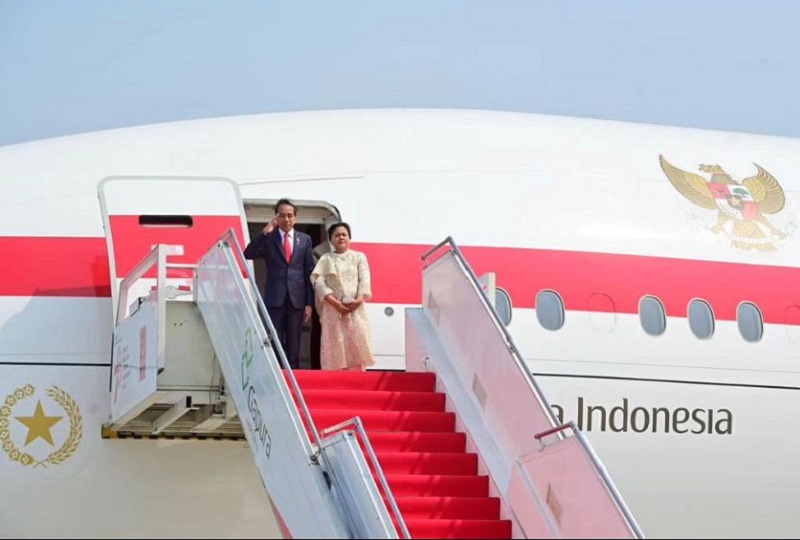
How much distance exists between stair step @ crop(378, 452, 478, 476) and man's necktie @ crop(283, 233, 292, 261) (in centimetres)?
257

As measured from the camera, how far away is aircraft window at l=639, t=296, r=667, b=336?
1265 cm

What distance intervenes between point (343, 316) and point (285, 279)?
0.64m

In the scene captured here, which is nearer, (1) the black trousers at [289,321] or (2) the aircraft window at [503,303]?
(1) the black trousers at [289,321]

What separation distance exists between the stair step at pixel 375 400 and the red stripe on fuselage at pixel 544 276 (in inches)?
75.0

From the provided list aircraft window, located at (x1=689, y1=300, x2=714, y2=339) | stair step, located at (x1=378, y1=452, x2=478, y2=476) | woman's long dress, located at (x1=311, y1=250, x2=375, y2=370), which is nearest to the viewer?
stair step, located at (x1=378, y1=452, x2=478, y2=476)

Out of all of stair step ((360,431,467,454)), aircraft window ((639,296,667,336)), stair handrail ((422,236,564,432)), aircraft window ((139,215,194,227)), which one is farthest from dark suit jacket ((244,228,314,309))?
aircraft window ((639,296,667,336))

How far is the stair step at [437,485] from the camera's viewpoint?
9.29m

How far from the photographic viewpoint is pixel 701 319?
42.2 ft

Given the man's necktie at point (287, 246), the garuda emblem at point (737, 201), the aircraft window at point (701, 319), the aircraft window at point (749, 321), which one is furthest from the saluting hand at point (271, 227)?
the aircraft window at point (749, 321)

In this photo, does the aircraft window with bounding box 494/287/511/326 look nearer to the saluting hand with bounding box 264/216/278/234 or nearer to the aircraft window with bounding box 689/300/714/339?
the aircraft window with bounding box 689/300/714/339

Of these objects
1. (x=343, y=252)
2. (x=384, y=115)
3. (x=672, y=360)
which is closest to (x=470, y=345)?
(x=343, y=252)

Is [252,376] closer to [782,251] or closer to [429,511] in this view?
[429,511]

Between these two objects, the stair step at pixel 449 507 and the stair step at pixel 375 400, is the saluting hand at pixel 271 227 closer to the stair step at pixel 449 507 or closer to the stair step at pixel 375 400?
the stair step at pixel 375 400

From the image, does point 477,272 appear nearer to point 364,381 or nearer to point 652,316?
point 652,316
